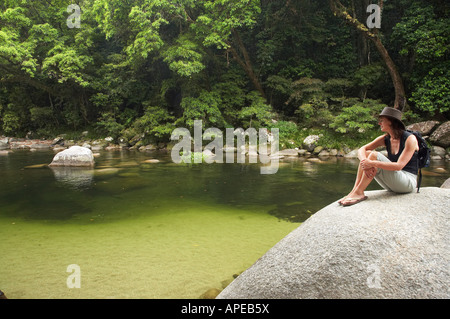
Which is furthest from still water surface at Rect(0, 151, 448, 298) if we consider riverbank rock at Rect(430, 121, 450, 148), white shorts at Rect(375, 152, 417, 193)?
riverbank rock at Rect(430, 121, 450, 148)

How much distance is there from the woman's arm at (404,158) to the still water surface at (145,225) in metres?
2.01

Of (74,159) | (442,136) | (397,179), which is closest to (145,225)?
(397,179)

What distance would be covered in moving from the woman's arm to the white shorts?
0.09m

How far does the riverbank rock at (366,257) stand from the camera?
88.3 inches

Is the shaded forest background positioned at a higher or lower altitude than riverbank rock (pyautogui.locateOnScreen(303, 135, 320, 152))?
higher

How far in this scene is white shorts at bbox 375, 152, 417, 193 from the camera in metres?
3.01

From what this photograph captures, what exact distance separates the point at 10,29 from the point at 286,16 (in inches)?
712

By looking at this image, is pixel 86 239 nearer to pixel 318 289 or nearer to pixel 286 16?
pixel 318 289

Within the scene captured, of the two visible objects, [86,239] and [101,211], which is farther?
[101,211]

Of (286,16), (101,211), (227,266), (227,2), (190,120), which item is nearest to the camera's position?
(227,266)

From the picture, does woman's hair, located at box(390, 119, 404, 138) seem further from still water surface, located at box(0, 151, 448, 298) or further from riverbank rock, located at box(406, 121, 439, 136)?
riverbank rock, located at box(406, 121, 439, 136)

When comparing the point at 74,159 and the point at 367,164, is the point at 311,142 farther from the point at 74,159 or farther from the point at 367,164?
the point at 367,164

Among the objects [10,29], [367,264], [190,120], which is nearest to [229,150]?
[190,120]
